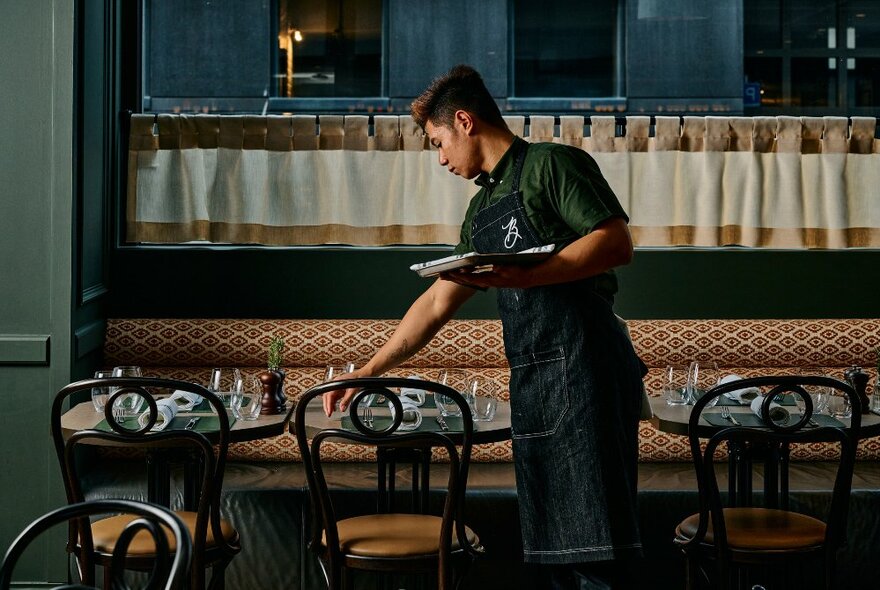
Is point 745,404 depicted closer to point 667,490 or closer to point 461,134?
point 667,490

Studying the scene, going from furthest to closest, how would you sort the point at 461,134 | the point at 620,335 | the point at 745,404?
the point at 745,404 < the point at 461,134 < the point at 620,335

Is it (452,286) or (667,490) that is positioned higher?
(452,286)

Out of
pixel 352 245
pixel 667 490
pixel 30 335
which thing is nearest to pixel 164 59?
pixel 352 245

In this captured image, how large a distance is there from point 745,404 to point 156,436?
2.01 m

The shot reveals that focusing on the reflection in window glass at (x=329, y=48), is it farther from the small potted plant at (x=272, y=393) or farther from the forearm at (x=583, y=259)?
the forearm at (x=583, y=259)

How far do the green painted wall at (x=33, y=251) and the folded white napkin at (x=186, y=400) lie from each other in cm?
75

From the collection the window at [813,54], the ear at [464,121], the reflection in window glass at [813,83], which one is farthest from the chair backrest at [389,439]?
the reflection in window glass at [813,83]

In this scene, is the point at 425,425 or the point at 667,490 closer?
the point at 425,425

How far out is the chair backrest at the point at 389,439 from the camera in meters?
2.61

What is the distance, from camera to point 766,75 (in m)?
8.04

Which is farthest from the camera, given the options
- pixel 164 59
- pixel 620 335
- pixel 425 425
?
pixel 164 59

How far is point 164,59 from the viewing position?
25.7ft

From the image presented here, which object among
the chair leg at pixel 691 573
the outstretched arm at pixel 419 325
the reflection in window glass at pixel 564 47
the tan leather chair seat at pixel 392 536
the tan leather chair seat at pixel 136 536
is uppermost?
the reflection in window glass at pixel 564 47

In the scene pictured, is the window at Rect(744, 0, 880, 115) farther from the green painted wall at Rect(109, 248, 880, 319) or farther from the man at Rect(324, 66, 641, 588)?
the man at Rect(324, 66, 641, 588)
